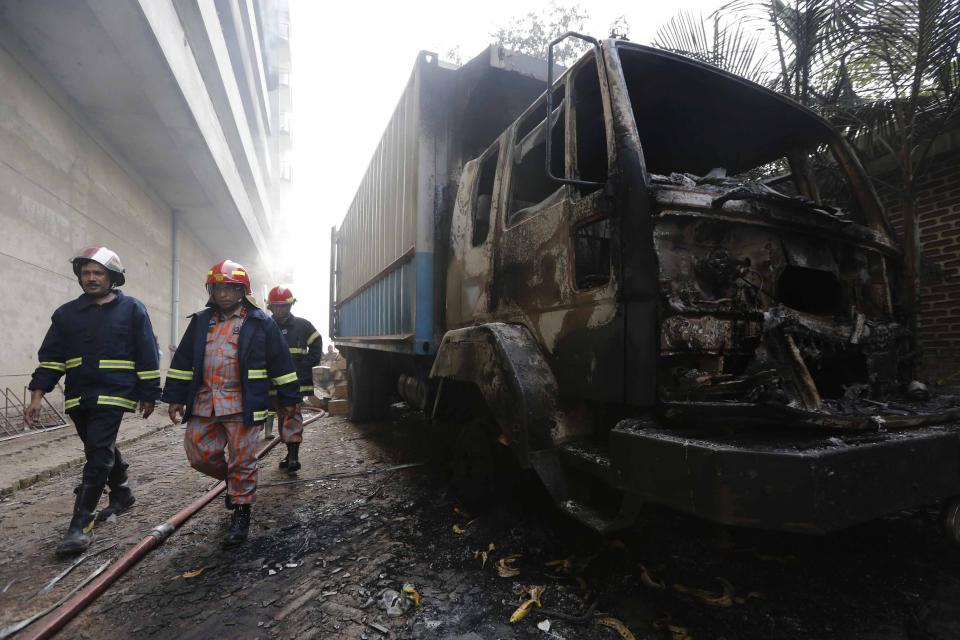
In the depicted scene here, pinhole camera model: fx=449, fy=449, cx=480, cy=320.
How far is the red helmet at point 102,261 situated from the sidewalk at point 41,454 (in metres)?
2.18

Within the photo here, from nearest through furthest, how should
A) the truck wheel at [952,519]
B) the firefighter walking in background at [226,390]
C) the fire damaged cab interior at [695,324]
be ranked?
1. the fire damaged cab interior at [695,324]
2. the truck wheel at [952,519]
3. the firefighter walking in background at [226,390]

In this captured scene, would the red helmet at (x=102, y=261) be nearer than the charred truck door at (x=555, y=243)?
No

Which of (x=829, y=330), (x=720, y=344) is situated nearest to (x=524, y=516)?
(x=720, y=344)

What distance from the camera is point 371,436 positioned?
218 inches

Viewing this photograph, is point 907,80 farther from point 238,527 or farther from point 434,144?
point 238,527

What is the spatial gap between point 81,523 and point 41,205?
19.5 ft

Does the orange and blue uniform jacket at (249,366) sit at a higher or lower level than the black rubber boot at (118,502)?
higher

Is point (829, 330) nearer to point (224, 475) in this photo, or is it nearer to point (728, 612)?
point (728, 612)

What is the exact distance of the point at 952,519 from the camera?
1.63 metres

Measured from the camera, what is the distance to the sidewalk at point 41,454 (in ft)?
12.7

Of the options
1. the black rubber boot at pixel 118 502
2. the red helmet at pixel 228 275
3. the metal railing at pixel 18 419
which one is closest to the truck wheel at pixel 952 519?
the red helmet at pixel 228 275

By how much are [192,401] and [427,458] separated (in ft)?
7.20

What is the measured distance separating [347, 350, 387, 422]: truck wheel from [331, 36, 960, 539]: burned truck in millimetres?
2887

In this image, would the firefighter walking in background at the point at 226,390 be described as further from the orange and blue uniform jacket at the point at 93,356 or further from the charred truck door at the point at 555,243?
the charred truck door at the point at 555,243
